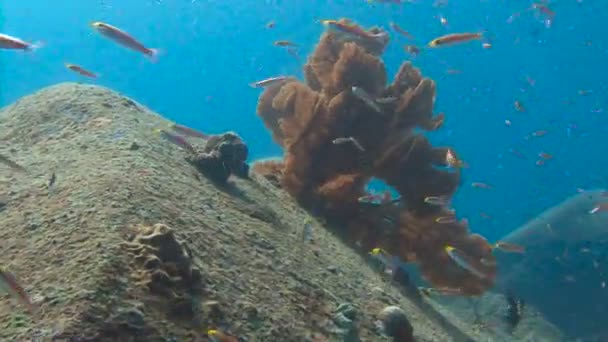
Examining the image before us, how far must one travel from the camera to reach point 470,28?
52719 mm

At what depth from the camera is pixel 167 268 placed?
2.92m

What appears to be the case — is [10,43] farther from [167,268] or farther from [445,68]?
[445,68]

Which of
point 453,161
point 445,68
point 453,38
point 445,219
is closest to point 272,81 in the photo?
point 453,38

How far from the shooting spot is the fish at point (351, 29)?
866 centimetres

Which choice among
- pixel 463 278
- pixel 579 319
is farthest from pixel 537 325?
pixel 463 278

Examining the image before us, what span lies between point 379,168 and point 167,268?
4.71 m

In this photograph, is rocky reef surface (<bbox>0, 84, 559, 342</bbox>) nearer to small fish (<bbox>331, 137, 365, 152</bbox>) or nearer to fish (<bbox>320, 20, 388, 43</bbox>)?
small fish (<bbox>331, 137, 365, 152</bbox>)

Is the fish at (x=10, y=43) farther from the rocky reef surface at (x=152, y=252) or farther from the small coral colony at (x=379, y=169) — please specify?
the small coral colony at (x=379, y=169)

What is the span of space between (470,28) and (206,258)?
179ft

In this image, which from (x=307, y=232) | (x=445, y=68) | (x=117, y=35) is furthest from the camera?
(x=445, y=68)

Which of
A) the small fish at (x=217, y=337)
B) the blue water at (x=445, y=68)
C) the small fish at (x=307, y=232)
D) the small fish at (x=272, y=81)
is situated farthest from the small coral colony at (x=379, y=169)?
the blue water at (x=445, y=68)

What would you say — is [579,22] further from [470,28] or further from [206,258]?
[206,258]

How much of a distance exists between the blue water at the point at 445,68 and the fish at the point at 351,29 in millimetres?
27277

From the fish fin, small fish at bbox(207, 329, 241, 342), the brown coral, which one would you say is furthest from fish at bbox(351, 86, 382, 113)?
small fish at bbox(207, 329, 241, 342)
